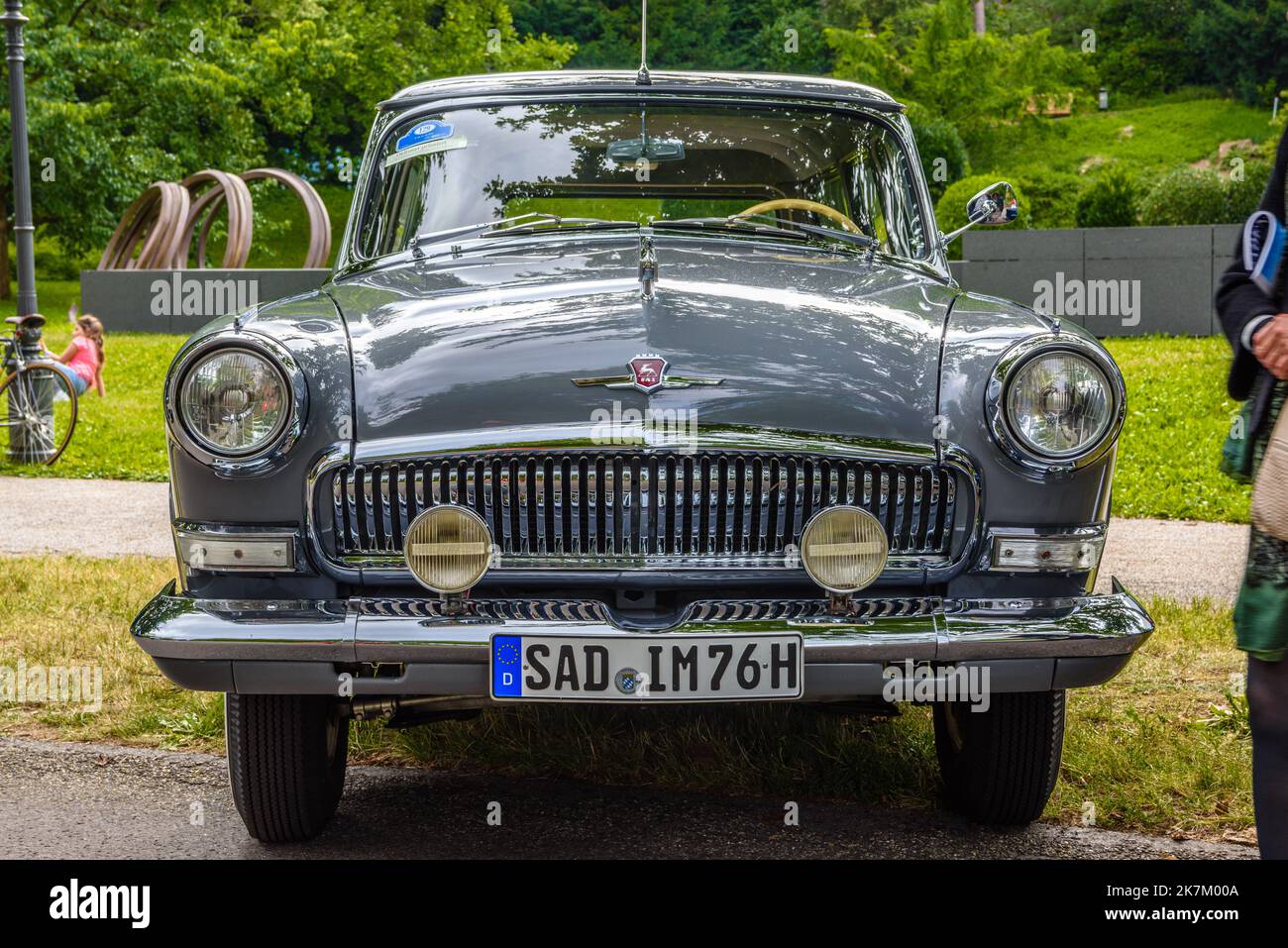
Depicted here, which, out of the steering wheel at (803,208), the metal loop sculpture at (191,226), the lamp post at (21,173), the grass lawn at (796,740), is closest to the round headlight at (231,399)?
the grass lawn at (796,740)

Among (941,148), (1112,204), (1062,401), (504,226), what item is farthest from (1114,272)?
(1062,401)

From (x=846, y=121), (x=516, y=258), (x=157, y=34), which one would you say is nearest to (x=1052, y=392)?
(x=516, y=258)

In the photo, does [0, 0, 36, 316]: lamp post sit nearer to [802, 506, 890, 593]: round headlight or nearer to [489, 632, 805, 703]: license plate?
[489, 632, 805, 703]: license plate

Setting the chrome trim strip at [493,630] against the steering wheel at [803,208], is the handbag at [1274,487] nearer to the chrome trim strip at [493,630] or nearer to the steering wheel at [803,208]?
the chrome trim strip at [493,630]

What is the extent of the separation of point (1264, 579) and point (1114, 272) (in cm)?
1437

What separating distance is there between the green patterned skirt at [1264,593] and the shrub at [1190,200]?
15.8m

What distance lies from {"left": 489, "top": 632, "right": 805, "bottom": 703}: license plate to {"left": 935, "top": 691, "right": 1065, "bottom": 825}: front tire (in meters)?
0.77

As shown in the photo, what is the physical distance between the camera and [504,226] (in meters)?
4.29

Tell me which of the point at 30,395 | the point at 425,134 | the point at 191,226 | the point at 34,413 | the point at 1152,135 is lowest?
the point at 34,413

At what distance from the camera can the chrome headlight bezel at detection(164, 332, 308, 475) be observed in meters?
3.07

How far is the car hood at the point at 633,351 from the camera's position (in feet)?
10.0

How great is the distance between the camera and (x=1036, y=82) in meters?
32.8

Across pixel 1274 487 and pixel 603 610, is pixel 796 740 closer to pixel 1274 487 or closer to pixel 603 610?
pixel 603 610
